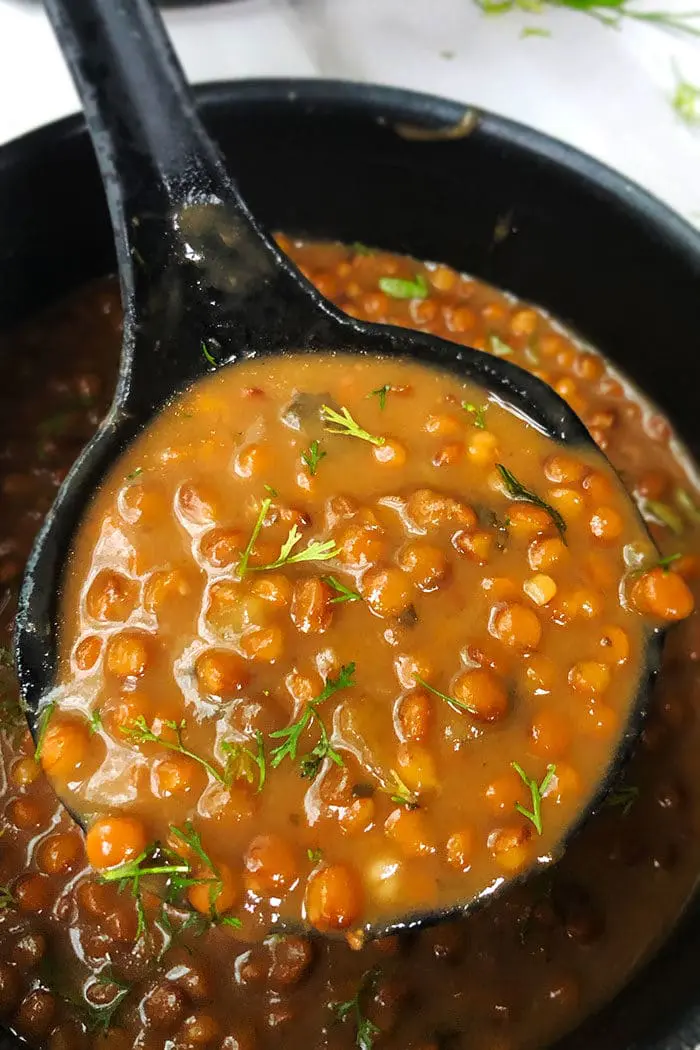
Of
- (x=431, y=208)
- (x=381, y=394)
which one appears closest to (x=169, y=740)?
(x=381, y=394)

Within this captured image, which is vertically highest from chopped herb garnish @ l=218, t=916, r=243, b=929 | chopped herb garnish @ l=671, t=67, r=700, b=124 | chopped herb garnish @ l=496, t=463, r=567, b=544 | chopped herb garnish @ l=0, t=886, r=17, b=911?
chopped herb garnish @ l=671, t=67, r=700, b=124

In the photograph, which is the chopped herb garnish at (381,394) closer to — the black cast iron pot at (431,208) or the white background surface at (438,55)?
the black cast iron pot at (431,208)

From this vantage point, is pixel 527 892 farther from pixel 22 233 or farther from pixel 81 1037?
pixel 22 233

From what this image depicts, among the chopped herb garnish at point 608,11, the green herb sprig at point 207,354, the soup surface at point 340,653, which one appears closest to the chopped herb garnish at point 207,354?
the green herb sprig at point 207,354

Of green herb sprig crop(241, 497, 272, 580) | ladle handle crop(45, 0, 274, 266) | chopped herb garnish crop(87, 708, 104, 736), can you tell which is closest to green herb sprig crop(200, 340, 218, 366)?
ladle handle crop(45, 0, 274, 266)

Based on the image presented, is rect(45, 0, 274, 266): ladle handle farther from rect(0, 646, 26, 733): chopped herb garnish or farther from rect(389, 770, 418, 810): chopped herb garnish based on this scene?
rect(389, 770, 418, 810): chopped herb garnish

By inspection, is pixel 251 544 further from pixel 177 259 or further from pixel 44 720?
pixel 177 259
